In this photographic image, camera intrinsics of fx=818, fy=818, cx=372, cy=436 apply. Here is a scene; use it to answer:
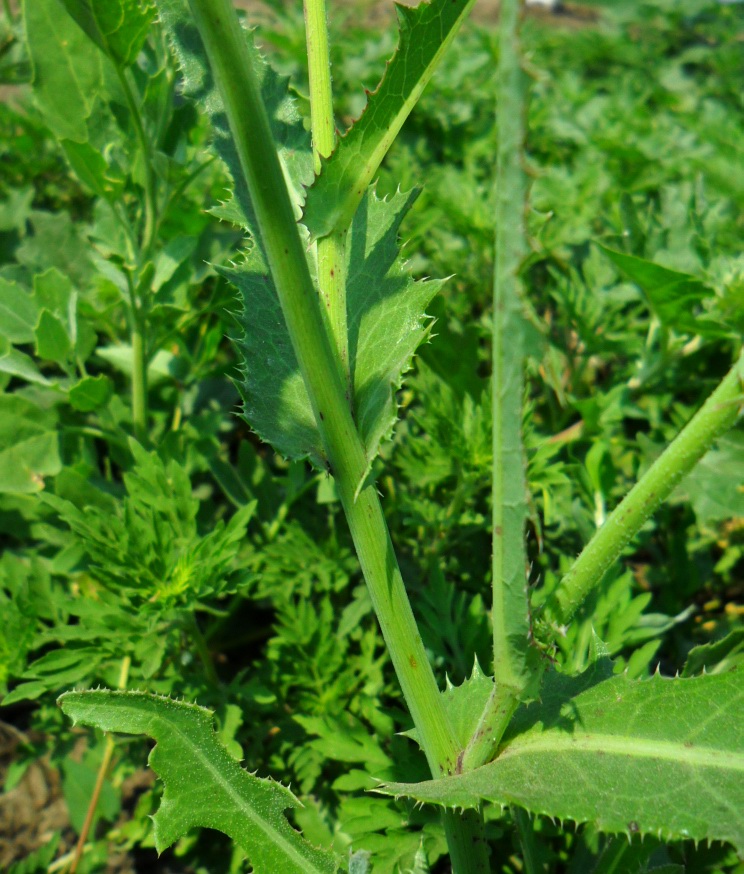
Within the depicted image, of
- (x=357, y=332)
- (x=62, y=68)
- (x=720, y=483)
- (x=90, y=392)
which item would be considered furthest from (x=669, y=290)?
(x=62, y=68)

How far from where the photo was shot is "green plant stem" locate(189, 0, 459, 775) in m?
0.87

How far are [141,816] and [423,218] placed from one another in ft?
5.57

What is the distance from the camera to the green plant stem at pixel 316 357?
866 millimetres

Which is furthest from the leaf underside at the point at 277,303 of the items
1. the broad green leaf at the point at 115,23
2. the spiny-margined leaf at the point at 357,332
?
the broad green leaf at the point at 115,23

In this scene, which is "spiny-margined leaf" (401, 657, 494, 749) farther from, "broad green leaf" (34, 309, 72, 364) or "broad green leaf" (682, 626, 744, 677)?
"broad green leaf" (34, 309, 72, 364)

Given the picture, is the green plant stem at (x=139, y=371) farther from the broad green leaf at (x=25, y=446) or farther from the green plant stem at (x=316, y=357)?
the green plant stem at (x=316, y=357)

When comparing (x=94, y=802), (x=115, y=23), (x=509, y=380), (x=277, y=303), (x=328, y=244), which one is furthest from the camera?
(x=94, y=802)

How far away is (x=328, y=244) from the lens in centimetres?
111

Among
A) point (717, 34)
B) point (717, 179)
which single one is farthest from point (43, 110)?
point (717, 34)

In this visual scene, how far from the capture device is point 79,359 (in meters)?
1.89

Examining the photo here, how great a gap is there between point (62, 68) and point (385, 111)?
1.16 metres

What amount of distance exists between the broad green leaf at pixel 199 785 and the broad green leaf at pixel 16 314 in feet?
3.51

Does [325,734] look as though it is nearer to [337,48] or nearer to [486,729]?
[486,729]

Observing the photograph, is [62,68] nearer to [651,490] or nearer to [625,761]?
[651,490]
